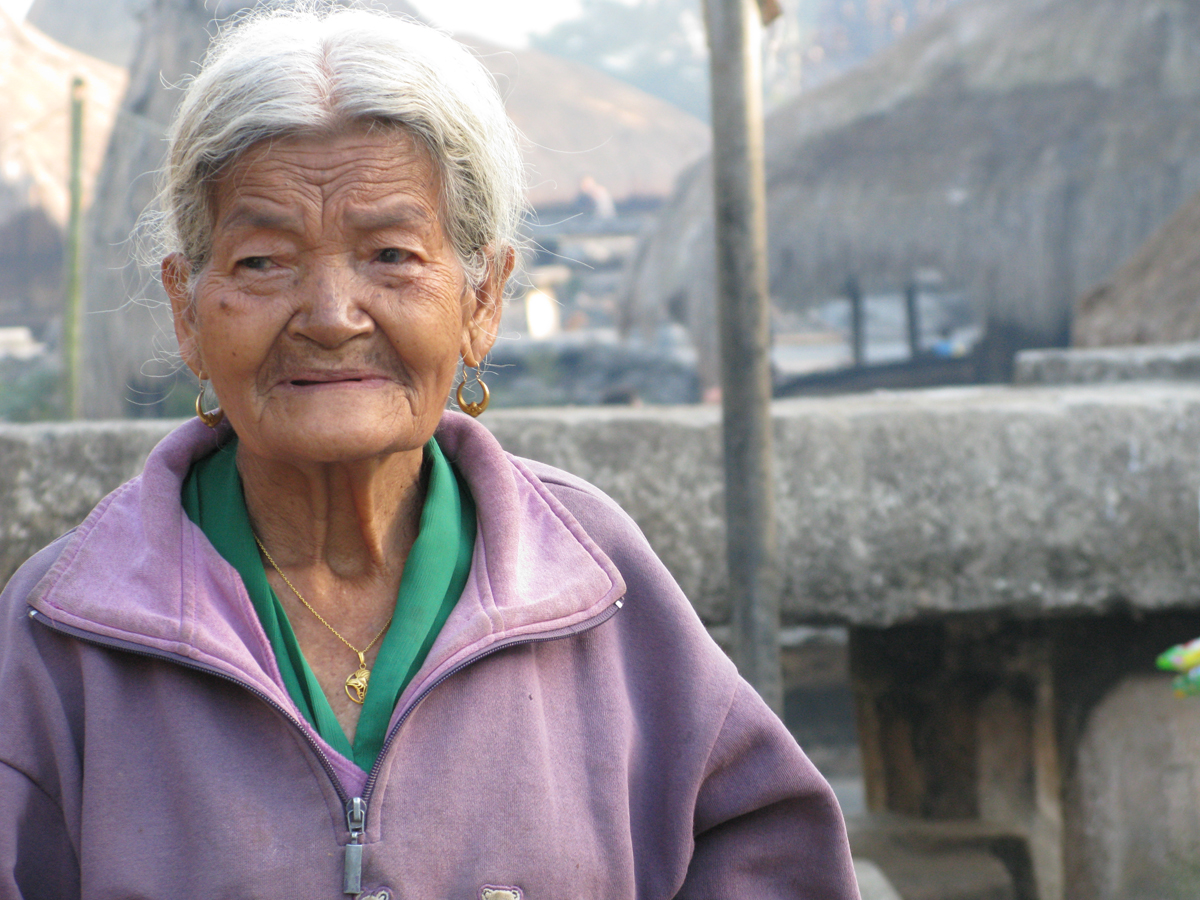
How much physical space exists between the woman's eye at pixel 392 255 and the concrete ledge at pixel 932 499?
3.78 ft

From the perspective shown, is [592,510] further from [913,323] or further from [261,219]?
[913,323]

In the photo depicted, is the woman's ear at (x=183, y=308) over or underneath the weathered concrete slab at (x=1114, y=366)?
over

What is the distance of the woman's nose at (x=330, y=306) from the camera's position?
1127mm

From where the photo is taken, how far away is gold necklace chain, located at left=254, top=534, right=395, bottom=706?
1.18 meters

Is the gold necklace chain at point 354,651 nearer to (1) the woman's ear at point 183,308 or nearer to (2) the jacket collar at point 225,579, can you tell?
(2) the jacket collar at point 225,579

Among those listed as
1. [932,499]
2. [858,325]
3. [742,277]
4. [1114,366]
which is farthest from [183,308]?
[858,325]

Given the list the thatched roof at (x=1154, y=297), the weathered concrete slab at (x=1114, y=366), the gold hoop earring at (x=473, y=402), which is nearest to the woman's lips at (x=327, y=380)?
the gold hoop earring at (x=473, y=402)

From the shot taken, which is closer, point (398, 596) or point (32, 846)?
point (32, 846)

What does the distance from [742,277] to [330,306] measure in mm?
986

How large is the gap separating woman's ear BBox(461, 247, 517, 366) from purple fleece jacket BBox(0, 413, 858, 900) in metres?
0.16

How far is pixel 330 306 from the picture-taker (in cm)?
112

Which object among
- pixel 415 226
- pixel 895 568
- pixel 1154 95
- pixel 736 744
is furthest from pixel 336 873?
pixel 1154 95


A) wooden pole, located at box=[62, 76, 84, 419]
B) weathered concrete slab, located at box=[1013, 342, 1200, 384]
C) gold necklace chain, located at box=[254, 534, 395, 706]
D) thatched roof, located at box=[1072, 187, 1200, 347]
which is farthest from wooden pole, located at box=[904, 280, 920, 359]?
gold necklace chain, located at box=[254, 534, 395, 706]

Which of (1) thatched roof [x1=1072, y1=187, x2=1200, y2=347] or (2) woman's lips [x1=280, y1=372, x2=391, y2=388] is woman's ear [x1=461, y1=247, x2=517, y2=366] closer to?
(2) woman's lips [x1=280, y1=372, x2=391, y2=388]
